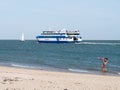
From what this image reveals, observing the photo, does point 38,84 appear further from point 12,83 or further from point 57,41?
point 57,41

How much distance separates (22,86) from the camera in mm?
17922

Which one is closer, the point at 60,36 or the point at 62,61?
the point at 62,61

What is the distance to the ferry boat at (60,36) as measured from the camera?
→ 131500mm

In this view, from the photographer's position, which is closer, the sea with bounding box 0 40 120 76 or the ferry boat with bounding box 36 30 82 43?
the sea with bounding box 0 40 120 76

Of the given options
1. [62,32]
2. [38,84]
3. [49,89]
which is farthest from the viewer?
[62,32]

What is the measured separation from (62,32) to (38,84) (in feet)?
373

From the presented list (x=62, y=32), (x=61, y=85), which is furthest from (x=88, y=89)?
(x=62, y=32)

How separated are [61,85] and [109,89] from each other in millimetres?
2437

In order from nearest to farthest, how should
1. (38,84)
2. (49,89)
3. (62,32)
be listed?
1. (49,89)
2. (38,84)
3. (62,32)

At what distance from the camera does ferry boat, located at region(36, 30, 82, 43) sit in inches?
5177

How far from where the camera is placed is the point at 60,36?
431 ft

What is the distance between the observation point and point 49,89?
17281 mm

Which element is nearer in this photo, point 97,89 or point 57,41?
point 97,89

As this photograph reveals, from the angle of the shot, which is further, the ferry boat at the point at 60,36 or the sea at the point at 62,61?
the ferry boat at the point at 60,36
